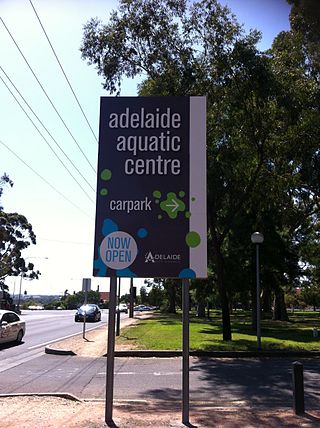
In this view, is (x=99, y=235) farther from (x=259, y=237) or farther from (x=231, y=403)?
(x=259, y=237)

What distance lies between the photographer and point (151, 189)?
26.0ft

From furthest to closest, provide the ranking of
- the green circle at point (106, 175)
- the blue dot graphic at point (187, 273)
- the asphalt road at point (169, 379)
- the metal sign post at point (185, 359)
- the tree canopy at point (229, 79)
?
the tree canopy at point (229, 79), the asphalt road at point (169, 379), the green circle at point (106, 175), the blue dot graphic at point (187, 273), the metal sign post at point (185, 359)

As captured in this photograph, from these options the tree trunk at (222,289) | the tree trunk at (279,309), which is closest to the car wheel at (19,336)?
the tree trunk at (222,289)

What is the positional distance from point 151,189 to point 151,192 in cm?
5

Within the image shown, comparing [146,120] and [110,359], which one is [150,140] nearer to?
[146,120]

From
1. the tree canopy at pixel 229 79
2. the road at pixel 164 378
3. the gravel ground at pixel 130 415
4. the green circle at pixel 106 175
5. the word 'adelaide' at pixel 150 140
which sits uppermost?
the tree canopy at pixel 229 79

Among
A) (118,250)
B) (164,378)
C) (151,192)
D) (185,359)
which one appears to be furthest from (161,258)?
(164,378)

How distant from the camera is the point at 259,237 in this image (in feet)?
58.0

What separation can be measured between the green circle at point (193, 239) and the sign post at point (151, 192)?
2 cm

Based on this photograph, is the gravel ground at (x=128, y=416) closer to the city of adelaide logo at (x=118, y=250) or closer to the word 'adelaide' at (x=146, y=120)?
the city of adelaide logo at (x=118, y=250)

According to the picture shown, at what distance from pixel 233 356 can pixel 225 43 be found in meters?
10.5

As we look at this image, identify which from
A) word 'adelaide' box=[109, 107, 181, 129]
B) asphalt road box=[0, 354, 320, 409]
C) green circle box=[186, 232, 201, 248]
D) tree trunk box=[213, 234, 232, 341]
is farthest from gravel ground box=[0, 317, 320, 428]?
tree trunk box=[213, 234, 232, 341]

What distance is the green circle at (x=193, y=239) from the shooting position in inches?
304

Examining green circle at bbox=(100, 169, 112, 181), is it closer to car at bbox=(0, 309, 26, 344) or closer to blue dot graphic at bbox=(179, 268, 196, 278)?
blue dot graphic at bbox=(179, 268, 196, 278)
